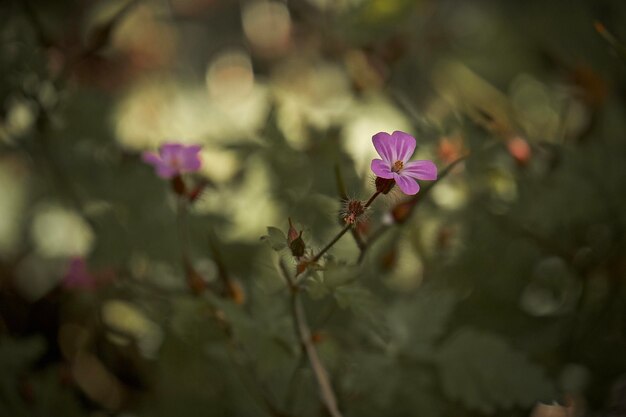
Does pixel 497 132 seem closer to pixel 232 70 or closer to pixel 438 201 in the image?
pixel 438 201

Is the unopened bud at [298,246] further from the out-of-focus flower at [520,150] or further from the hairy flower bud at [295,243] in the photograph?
the out-of-focus flower at [520,150]

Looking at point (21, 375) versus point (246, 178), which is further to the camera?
point (246, 178)

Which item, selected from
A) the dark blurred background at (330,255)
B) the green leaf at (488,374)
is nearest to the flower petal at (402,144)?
the dark blurred background at (330,255)

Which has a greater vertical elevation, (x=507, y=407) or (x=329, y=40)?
(x=329, y=40)

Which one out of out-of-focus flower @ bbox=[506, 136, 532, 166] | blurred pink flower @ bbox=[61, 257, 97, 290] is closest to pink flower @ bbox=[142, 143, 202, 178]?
blurred pink flower @ bbox=[61, 257, 97, 290]

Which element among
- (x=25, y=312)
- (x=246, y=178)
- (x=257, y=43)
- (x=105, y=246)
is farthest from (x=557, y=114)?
A: (x=25, y=312)

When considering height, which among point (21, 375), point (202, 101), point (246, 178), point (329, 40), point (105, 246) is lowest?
point (21, 375)

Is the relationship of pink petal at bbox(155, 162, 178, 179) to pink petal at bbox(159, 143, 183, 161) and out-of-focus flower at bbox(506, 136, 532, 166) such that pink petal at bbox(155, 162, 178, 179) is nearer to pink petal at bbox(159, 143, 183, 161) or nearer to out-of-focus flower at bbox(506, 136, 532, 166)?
pink petal at bbox(159, 143, 183, 161)
